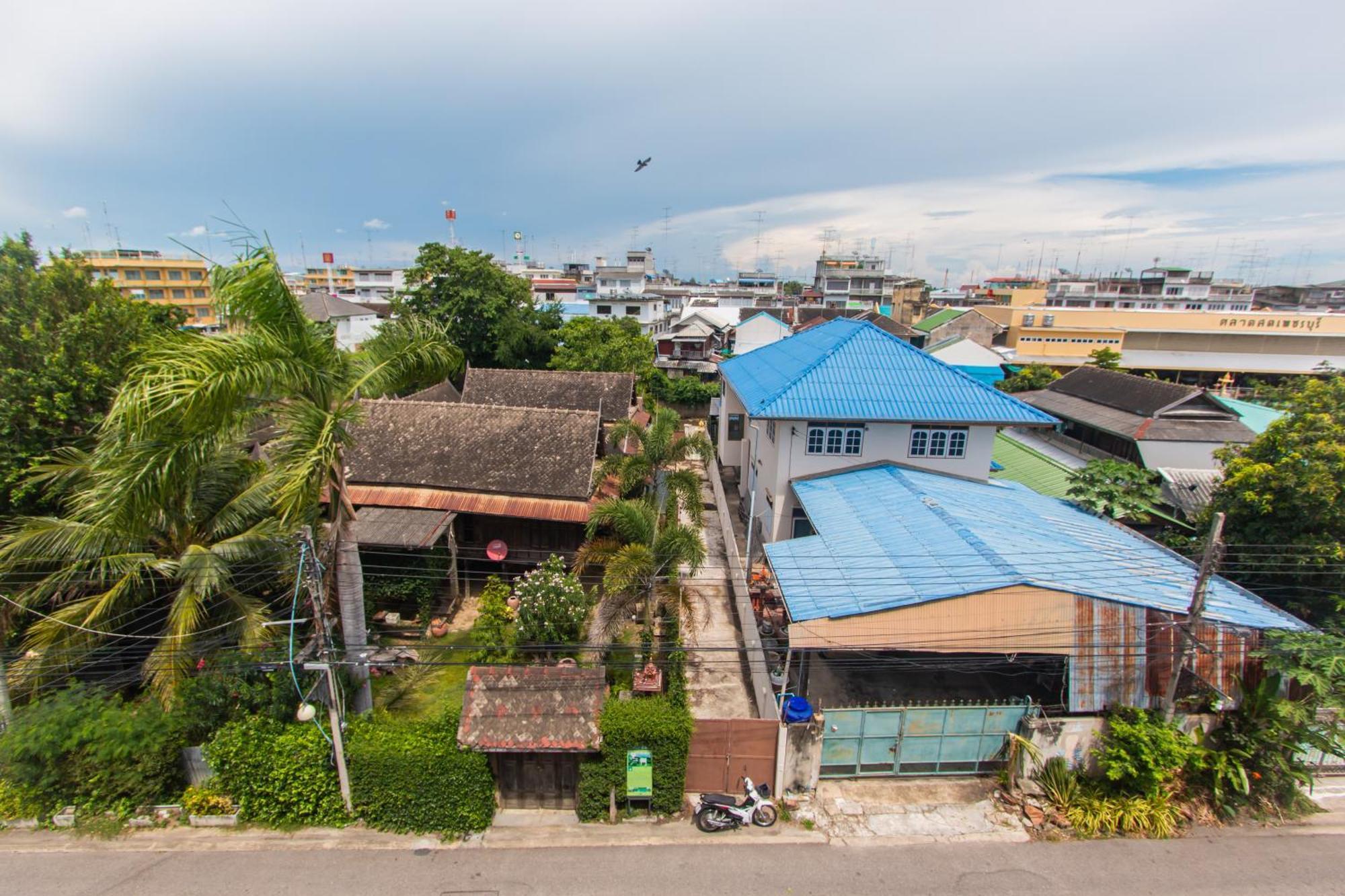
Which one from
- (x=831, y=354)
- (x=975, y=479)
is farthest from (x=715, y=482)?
(x=975, y=479)

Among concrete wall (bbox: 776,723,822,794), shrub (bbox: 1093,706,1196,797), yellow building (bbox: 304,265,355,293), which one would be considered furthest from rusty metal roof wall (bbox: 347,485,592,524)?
yellow building (bbox: 304,265,355,293)

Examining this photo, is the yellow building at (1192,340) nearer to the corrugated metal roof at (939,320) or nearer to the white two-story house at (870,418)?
the corrugated metal roof at (939,320)

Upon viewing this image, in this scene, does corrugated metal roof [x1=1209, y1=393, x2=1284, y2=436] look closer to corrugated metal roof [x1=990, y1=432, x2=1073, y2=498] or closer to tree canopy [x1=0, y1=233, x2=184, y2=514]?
corrugated metal roof [x1=990, y1=432, x2=1073, y2=498]

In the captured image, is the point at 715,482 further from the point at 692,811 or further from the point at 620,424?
the point at 692,811

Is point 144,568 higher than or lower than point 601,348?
lower

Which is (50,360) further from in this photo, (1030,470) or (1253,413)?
(1253,413)

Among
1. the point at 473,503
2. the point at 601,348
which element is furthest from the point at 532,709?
the point at 601,348
